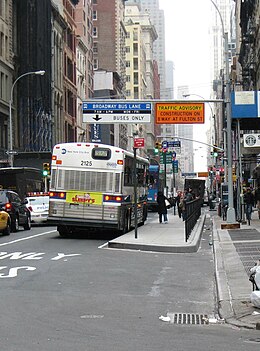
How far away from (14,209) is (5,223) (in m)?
2.69

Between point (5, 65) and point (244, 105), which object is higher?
point (5, 65)

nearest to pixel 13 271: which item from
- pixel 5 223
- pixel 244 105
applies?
pixel 5 223

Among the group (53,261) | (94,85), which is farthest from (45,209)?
(94,85)

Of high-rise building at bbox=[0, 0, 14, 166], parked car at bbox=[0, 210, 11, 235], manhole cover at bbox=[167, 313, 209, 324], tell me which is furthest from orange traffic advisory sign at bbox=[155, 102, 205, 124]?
high-rise building at bbox=[0, 0, 14, 166]

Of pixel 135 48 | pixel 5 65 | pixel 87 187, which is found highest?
pixel 135 48

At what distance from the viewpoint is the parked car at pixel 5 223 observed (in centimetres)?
2630

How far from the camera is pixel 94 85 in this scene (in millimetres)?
121188

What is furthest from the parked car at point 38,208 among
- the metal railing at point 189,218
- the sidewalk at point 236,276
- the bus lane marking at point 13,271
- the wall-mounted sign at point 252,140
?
the bus lane marking at point 13,271

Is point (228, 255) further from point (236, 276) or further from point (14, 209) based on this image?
point (14, 209)

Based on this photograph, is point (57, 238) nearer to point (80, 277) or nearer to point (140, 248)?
point (140, 248)

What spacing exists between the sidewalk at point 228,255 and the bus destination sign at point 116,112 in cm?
541

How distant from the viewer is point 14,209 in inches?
1154

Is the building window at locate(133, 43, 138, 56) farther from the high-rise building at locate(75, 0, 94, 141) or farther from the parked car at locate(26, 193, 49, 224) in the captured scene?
the parked car at locate(26, 193, 49, 224)

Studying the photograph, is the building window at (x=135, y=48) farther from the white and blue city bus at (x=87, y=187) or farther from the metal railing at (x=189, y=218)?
the white and blue city bus at (x=87, y=187)
